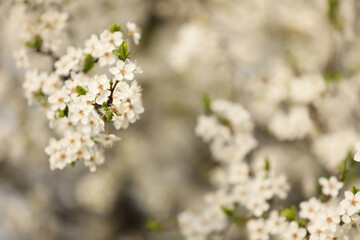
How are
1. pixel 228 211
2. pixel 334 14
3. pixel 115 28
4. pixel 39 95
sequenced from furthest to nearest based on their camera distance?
pixel 334 14 → pixel 228 211 → pixel 39 95 → pixel 115 28

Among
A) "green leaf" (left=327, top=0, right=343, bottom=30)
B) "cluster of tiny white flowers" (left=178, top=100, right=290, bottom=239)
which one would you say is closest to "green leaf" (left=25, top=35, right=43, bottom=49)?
"cluster of tiny white flowers" (left=178, top=100, right=290, bottom=239)

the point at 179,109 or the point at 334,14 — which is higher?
the point at 179,109

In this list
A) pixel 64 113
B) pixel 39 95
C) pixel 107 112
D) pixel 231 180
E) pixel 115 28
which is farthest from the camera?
pixel 231 180

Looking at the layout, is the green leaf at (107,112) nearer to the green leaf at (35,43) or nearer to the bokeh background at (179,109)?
the green leaf at (35,43)

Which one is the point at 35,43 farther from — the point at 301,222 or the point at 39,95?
the point at 301,222

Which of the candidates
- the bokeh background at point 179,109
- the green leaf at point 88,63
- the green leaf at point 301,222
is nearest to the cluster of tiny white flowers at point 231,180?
the green leaf at point 301,222

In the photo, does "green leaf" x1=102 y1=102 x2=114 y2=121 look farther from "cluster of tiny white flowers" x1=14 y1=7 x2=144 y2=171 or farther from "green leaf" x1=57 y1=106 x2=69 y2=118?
"green leaf" x1=57 y1=106 x2=69 y2=118

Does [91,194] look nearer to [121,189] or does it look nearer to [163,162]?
[121,189]

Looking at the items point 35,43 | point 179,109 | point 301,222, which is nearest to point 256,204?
point 301,222

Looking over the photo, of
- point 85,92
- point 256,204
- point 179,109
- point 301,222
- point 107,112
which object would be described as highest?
point 179,109
